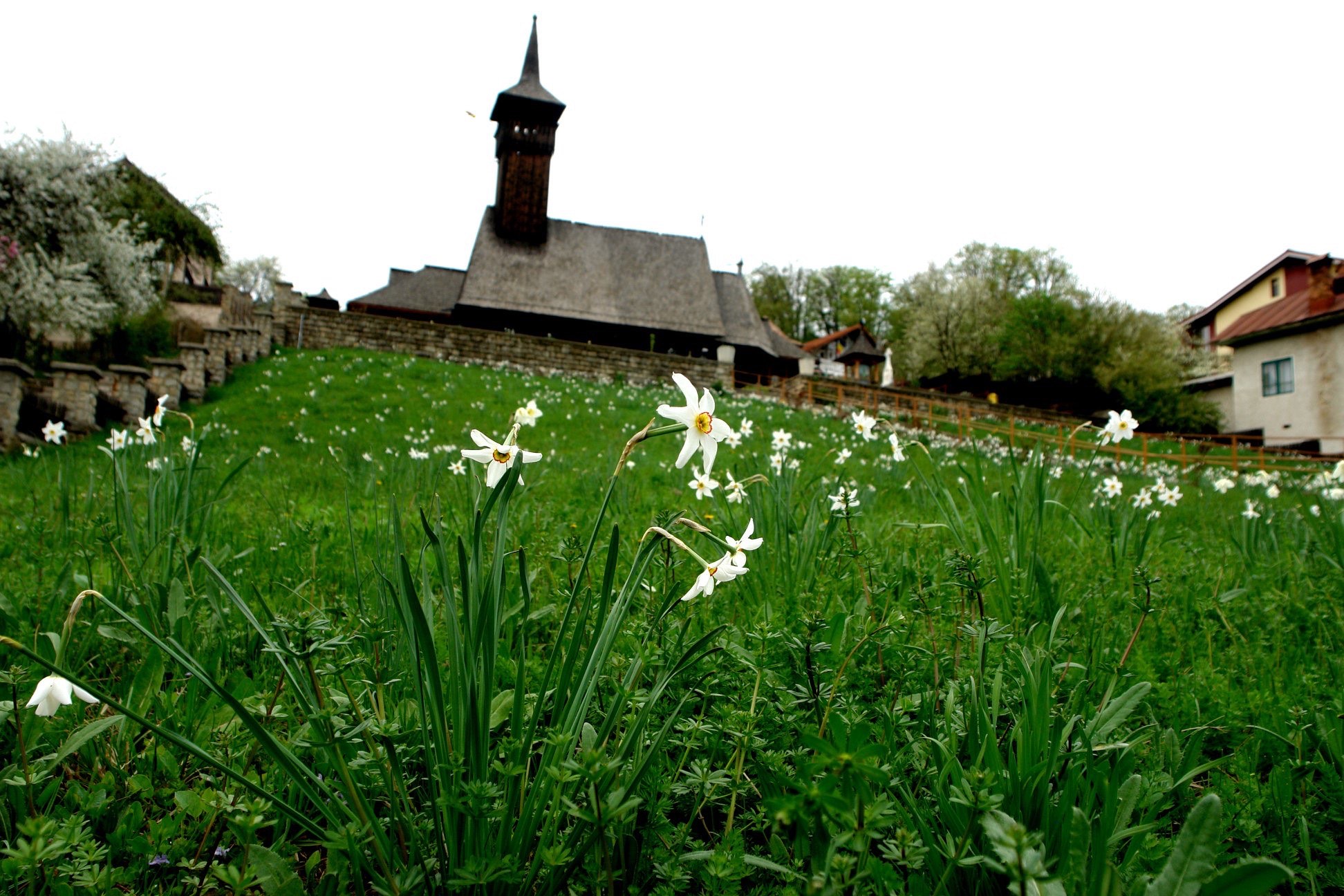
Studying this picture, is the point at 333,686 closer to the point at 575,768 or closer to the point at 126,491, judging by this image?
the point at 575,768

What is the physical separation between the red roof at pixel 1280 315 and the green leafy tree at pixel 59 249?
35.4 m

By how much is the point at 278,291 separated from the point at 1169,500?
951 inches

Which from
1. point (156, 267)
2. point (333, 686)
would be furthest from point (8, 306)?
point (333, 686)

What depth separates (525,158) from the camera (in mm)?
31062

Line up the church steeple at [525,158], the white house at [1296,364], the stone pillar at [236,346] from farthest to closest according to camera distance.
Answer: the church steeple at [525,158], the white house at [1296,364], the stone pillar at [236,346]

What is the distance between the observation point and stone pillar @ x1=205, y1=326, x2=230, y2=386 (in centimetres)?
1324

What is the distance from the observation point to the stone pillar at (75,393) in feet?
27.8

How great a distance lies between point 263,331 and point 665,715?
19.5 m

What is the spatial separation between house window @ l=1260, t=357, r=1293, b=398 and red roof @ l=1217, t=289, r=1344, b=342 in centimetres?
139

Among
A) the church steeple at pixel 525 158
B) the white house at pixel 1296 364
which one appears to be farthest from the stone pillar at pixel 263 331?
the white house at pixel 1296 364

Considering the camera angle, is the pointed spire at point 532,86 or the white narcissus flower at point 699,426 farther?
the pointed spire at point 532,86

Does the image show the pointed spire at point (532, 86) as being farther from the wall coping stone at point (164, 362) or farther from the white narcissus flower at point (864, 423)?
the white narcissus flower at point (864, 423)

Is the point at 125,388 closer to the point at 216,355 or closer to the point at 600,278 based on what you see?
the point at 216,355

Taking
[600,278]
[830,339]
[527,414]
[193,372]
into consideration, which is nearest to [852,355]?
[830,339]
